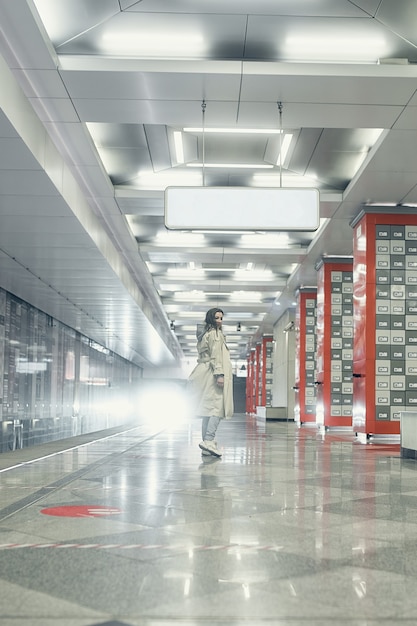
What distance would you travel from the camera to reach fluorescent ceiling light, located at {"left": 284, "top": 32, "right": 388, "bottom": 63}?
9406 mm

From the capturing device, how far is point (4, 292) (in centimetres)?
1703

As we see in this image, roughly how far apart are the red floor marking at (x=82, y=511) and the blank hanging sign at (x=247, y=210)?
590 centimetres

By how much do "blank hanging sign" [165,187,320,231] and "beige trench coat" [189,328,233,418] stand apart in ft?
5.39

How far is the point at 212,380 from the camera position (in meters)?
10.8

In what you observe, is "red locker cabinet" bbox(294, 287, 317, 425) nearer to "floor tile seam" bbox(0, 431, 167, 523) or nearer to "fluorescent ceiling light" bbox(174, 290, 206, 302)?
"fluorescent ceiling light" bbox(174, 290, 206, 302)

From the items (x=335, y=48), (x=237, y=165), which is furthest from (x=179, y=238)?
(x=335, y=48)

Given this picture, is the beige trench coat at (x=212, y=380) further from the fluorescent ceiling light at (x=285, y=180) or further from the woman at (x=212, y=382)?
the fluorescent ceiling light at (x=285, y=180)

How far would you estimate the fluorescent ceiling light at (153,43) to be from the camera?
9430 mm

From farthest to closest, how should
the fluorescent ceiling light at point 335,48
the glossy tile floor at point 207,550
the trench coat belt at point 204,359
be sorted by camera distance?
the trench coat belt at point 204,359
the fluorescent ceiling light at point 335,48
the glossy tile floor at point 207,550

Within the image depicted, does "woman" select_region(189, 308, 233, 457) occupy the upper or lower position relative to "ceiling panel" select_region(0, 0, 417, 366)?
lower

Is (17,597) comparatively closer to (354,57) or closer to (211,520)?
(211,520)

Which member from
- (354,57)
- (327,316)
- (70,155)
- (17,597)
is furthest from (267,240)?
(17,597)

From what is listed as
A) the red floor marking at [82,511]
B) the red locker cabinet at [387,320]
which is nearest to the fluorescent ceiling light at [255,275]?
the red locker cabinet at [387,320]

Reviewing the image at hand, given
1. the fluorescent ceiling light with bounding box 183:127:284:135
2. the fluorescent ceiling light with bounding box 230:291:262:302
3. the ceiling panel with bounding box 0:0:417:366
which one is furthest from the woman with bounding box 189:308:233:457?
the fluorescent ceiling light with bounding box 230:291:262:302
